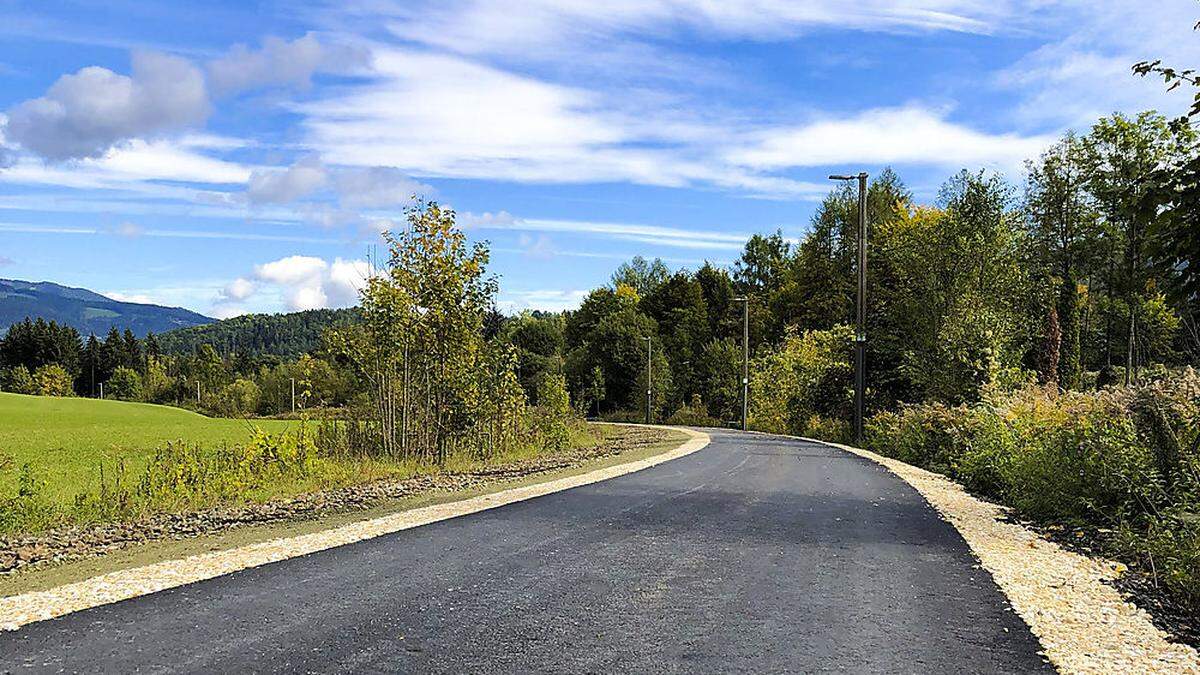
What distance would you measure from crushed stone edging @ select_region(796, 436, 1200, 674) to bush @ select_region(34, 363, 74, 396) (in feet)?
279

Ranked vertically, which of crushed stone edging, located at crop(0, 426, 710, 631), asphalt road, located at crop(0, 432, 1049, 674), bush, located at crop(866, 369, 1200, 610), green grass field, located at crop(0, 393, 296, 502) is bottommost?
green grass field, located at crop(0, 393, 296, 502)

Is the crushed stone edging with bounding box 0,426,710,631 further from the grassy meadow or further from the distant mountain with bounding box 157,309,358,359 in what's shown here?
the distant mountain with bounding box 157,309,358,359

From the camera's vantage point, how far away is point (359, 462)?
1553cm

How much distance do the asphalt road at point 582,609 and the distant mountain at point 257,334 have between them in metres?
123

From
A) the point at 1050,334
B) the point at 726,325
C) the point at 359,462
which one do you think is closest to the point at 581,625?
the point at 359,462

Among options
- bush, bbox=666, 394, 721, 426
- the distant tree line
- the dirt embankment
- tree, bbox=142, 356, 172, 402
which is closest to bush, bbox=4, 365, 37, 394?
the distant tree line

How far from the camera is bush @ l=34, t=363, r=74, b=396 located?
79.4m

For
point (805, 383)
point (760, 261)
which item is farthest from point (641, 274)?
point (805, 383)

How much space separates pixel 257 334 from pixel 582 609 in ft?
495

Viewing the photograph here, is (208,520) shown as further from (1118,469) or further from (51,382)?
(51,382)

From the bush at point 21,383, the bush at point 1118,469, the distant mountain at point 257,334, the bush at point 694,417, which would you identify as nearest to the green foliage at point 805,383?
the bush at point 694,417

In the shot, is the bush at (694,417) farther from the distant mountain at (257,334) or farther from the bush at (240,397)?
the distant mountain at (257,334)

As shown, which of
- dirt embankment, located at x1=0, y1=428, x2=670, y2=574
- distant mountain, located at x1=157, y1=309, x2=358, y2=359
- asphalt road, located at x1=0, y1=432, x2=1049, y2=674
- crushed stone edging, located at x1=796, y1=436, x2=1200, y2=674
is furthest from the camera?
distant mountain, located at x1=157, y1=309, x2=358, y2=359

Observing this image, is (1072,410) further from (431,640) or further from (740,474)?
(431,640)
